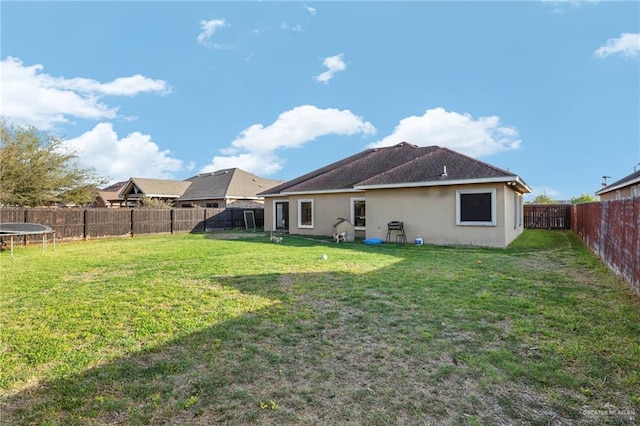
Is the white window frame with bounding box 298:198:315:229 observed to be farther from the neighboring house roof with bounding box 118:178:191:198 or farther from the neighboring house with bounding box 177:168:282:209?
the neighboring house roof with bounding box 118:178:191:198

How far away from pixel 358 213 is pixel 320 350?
11.7 metres

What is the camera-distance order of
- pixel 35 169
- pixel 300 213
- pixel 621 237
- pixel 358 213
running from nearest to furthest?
pixel 621 237, pixel 358 213, pixel 300 213, pixel 35 169

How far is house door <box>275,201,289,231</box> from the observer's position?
64.6 ft

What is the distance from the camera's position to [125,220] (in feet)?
55.4

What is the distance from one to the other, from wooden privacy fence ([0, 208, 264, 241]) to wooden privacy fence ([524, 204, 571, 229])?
676 inches

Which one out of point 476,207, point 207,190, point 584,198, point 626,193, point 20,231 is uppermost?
point 207,190

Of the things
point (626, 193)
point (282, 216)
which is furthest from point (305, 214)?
point (626, 193)

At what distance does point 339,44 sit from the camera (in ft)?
51.6

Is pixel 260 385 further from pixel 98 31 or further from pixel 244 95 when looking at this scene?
pixel 244 95

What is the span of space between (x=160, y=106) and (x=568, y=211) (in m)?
24.4

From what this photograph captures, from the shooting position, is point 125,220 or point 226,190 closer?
point 125,220

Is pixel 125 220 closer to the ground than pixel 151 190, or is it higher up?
closer to the ground

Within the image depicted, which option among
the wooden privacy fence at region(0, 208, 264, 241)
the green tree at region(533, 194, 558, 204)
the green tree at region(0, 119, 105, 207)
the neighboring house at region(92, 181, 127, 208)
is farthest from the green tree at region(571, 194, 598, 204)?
the neighboring house at region(92, 181, 127, 208)

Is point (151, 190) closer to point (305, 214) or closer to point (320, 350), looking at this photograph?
point (305, 214)
